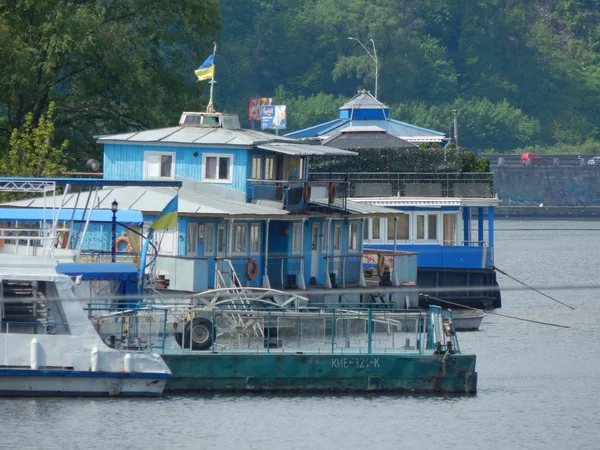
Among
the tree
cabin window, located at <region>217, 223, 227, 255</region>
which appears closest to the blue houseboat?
cabin window, located at <region>217, 223, 227, 255</region>

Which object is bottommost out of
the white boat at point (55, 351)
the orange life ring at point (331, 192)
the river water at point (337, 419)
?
the river water at point (337, 419)

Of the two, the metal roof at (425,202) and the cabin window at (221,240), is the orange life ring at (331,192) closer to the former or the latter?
the cabin window at (221,240)

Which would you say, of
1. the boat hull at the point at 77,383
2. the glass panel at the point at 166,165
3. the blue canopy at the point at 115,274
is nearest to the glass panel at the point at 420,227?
the glass panel at the point at 166,165

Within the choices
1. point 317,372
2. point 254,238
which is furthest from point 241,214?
point 317,372

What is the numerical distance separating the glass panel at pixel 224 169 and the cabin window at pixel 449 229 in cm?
1324

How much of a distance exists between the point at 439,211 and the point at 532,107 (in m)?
132

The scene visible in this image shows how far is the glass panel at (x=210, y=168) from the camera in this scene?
5891cm

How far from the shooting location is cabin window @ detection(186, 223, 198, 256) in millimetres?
53719

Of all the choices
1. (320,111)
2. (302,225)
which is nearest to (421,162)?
(302,225)

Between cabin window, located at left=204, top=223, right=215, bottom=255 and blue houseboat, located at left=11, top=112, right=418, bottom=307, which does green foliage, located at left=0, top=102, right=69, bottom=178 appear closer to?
blue houseboat, located at left=11, top=112, right=418, bottom=307

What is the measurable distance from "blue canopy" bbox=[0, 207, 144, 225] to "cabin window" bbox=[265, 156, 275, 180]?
28.5ft

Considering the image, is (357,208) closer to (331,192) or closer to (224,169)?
(331,192)

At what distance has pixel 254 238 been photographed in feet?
186

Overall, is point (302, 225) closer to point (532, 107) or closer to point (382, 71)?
point (382, 71)
